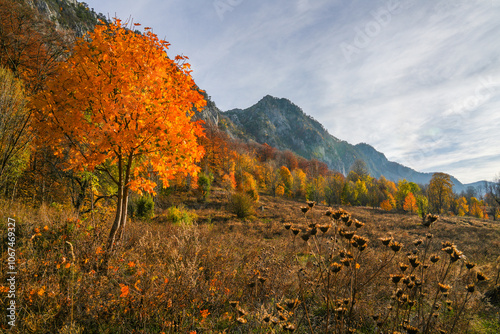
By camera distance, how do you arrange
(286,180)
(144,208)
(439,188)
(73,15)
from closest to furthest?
(144,208) < (439,188) < (286,180) < (73,15)

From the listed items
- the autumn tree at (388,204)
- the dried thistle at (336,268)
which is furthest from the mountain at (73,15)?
the autumn tree at (388,204)

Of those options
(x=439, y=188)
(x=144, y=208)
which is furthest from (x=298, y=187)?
(x=144, y=208)

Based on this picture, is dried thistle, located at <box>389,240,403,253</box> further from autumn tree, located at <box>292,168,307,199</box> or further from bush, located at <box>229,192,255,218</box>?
autumn tree, located at <box>292,168,307,199</box>

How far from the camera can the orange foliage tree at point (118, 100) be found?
3377 mm

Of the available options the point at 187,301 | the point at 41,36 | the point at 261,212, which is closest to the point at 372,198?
the point at 261,212

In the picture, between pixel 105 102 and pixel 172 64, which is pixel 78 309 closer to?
pixel 105 102

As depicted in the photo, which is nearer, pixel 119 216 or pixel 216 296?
pixel 216 296

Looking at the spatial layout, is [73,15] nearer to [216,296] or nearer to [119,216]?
[119,216]

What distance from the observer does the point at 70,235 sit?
17.0 ft

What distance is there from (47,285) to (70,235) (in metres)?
2.62

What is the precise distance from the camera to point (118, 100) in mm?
3428

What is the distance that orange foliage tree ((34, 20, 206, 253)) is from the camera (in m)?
3.38

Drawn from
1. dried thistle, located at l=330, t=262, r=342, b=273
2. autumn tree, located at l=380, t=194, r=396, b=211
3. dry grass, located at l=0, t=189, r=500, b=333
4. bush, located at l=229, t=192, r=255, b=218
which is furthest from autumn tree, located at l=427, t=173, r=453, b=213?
dried thistle, located at l=330, t=262, r=342, b=273

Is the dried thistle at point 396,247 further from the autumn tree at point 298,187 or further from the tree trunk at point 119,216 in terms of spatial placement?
the autumn tree at point 298,187
